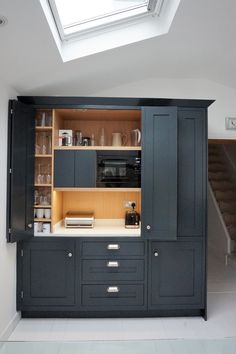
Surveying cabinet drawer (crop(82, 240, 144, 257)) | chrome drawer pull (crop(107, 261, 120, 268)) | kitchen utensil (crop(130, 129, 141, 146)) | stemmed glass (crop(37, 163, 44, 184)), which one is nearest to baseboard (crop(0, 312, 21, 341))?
cabinet drawer (crop(82, 240, 144, 257))

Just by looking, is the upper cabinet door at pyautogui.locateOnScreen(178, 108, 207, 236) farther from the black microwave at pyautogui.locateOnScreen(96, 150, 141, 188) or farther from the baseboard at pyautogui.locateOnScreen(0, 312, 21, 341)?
the baseboard at pyautogui.locateOnScreen(0, 312, 21, 341)

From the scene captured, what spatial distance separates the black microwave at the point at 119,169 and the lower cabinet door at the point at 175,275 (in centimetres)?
72

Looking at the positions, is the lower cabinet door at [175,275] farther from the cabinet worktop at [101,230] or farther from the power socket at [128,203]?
the power socket at [128,203]

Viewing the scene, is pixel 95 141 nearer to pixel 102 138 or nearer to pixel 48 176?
pixel 102 138

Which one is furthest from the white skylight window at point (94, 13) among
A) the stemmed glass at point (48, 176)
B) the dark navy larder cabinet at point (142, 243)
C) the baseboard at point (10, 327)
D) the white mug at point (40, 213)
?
the baseboard at point (10, 327)

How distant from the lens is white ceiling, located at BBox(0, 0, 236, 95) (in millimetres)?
1708

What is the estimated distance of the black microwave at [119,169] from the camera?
271cm

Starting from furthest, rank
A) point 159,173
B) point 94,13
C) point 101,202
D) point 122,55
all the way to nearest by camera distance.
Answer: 1. point 101,202
2. point 159,173
3. point 122,55
4. point 94,13

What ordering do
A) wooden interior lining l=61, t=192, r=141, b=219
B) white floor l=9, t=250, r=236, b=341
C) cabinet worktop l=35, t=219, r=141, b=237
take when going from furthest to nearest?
wooden interior lining l=61, t=192, r=141, b=219 → cabinet worktop l=35, t=219, r=141, b=237 → white floor l=9, t=250, r=236, b=341

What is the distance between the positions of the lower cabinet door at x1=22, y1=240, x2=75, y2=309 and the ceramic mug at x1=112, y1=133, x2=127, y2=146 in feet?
3.95

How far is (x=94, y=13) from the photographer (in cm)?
199

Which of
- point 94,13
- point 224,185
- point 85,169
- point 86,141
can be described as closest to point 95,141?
point 86,141

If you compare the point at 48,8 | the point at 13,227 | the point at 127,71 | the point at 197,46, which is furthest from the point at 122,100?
the point at 13,227

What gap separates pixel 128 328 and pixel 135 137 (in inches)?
79.0
